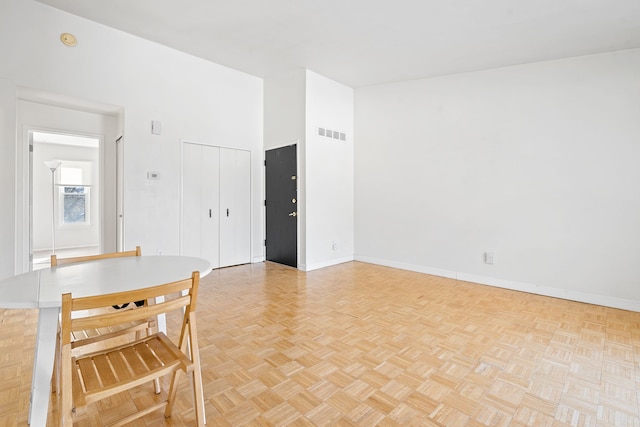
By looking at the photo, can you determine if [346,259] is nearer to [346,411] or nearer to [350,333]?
[350,333]

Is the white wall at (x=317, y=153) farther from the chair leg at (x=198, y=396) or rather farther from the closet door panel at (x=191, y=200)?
the chair leg at (x=198, y=396)

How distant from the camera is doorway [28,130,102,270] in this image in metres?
7.06

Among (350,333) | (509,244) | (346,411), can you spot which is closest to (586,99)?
(509,244)

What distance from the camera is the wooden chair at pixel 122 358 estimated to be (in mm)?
1221

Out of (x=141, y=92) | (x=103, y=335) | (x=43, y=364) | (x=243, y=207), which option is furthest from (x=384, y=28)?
(x=43, y=364)

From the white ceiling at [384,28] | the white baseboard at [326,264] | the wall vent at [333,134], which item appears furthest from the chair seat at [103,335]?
the wall vent at [333,134]

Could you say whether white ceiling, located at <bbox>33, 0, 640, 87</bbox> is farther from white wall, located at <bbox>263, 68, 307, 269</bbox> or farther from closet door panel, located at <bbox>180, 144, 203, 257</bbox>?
closet door panel, located at <bbox>180, 144, 203, 257</bbox>

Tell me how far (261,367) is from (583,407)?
2034mm

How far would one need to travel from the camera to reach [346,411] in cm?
182

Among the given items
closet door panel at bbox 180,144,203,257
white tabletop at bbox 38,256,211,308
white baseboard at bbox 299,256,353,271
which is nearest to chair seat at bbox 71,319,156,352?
white tabletop at bbox 38,256,211,308

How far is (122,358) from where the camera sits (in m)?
1.56

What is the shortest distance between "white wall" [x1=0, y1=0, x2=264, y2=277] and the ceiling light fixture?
0.04 metres

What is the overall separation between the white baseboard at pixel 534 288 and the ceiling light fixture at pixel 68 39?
5.37 meters

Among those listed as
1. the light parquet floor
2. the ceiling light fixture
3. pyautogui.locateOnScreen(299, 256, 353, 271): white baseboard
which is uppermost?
the ceiling light fixture
